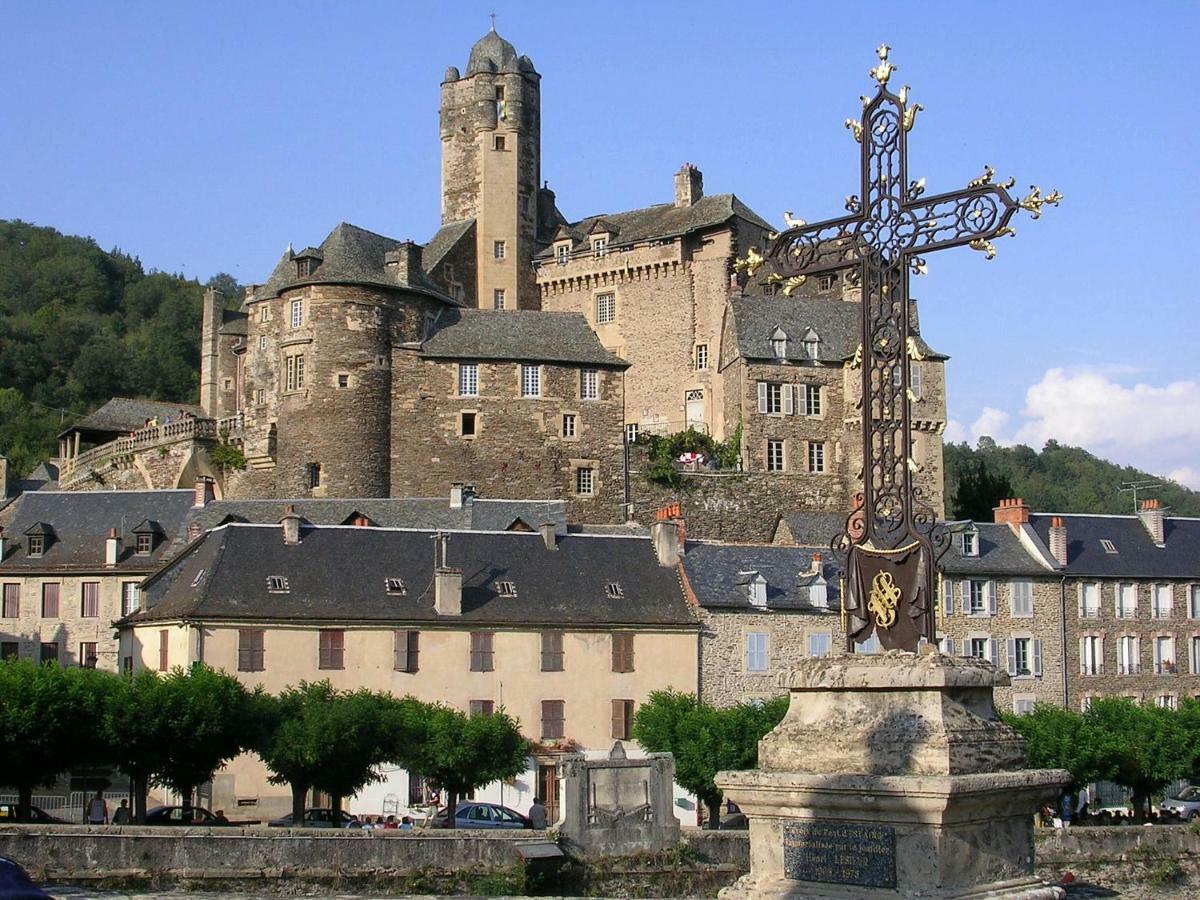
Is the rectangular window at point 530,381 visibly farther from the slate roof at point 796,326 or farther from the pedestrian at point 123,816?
the pedestrian at point 123,816

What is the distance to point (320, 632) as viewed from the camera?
41.4 metres

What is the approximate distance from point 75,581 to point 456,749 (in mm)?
19955

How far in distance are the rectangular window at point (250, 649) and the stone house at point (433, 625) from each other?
0.02m

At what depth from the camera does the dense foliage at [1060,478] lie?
350 feet

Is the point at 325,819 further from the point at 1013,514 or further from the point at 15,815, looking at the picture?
the point at 1013,514

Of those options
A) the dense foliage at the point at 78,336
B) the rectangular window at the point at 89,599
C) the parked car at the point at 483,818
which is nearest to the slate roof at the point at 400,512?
the rectangular window at the point at 89,599

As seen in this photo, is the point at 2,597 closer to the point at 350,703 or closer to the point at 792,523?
the point at 350,703

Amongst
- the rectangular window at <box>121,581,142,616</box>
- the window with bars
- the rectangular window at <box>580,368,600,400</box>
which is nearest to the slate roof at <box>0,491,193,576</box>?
the rectangular window at <box>121,581,142,616</box>

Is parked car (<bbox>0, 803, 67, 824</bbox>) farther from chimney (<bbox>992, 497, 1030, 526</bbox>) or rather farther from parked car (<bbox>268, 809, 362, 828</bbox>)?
chimney (<bbox>992, 497, 1030, 526</bbox>)

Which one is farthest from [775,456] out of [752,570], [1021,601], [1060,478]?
[1060,478]

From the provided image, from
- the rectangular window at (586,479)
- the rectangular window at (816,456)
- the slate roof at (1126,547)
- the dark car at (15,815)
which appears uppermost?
the rectangular window at (816,456)

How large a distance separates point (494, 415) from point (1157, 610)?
933 inches

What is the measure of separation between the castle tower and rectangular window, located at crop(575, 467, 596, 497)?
569 inches

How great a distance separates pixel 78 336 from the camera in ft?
391
